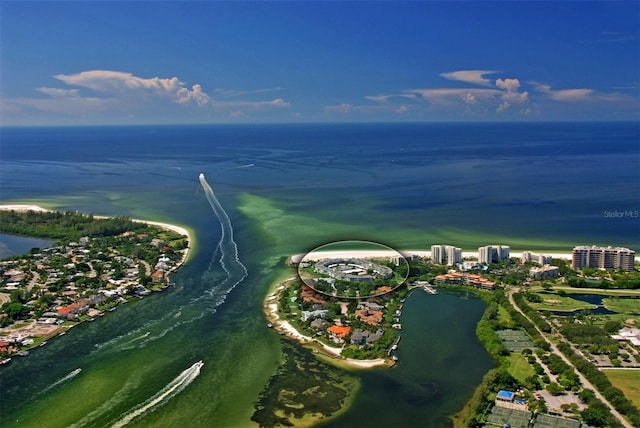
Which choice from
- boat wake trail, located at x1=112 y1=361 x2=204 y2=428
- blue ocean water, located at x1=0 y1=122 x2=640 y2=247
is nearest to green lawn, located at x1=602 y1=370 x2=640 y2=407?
boat wake trail, located at x1=112 y1=361 x2=204 y2=428

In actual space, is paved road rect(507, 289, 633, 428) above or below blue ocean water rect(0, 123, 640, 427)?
below

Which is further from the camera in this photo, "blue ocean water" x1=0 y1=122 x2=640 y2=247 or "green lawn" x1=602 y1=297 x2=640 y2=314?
"blue ocean water" x1=0 y1=122 x2=640 y2=247

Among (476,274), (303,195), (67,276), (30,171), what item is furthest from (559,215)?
(30,171)

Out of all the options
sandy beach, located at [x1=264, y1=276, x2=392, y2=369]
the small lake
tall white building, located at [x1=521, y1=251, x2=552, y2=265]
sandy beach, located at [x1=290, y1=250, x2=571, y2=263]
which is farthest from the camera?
the small lake

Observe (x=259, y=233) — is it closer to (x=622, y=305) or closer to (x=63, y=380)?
(x=63, y=380)

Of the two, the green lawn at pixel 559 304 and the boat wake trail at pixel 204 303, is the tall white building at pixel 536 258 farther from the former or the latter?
the boat wake trail at pixel 204 303

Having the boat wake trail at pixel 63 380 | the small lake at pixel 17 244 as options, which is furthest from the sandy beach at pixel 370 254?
the small lake at pixel 17 244

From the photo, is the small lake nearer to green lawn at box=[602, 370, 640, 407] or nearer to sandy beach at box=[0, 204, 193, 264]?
sandy beach at box=[0, 204, 193, 264]

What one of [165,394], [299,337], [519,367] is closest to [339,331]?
[299,337]
